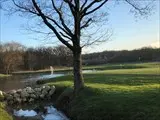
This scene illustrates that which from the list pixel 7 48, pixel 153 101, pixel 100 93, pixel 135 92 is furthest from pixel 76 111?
pixel 7 48

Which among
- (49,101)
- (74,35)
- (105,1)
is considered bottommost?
(49,101)

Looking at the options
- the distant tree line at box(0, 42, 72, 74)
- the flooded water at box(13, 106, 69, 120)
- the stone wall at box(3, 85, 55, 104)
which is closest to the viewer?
the flooded water at box(13, 106, 69, 120)

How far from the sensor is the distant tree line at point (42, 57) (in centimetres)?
11569

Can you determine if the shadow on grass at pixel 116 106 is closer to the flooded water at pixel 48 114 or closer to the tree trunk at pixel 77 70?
the flooded water at pixel 48 114

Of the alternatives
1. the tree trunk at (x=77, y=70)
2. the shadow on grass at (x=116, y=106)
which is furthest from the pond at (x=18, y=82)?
the shadow on grass at (x=116, y=106)

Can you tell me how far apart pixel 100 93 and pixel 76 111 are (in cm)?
212

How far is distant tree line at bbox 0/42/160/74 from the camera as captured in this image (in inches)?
4555

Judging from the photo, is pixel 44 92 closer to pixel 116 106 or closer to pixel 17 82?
pixel 116 106

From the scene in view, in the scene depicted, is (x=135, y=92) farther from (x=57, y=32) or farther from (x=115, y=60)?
(x=115, y=60)

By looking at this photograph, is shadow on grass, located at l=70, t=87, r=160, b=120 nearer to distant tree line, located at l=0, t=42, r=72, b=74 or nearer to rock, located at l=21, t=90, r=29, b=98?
rock, located at l=21, t=90, r=29, b=98

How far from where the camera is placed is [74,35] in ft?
80.5

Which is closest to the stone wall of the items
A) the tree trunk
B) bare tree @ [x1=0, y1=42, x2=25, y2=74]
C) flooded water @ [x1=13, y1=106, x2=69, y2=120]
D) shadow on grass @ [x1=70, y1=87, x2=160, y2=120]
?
flooded water @ [x1=13, y1=106, x2=69, y2=120]

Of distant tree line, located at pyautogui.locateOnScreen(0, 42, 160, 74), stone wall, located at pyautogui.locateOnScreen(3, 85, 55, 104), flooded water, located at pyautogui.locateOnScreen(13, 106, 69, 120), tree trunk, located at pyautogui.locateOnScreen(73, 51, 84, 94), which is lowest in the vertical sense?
flooded water, located at pyautogui.locateOnScreen(13, 106, 69, 120)

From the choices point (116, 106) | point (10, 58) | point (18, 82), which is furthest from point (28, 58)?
point (116, 106)
